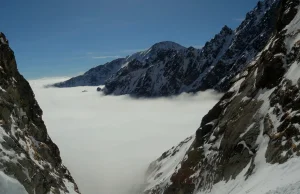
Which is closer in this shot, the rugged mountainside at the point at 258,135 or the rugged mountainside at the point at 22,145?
the rugged mountainside at the point at 258,135

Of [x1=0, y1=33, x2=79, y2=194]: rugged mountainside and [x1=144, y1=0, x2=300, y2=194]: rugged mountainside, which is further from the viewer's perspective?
[x1=0, y1=33, x2=79, y2=194]: rugged mountainside

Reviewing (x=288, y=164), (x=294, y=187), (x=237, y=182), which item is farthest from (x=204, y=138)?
(x=294, y=187)

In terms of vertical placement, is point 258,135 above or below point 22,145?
below

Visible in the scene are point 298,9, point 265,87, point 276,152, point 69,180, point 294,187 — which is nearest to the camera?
point 294,187

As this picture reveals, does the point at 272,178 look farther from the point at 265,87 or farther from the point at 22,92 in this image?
the point at 22,92
